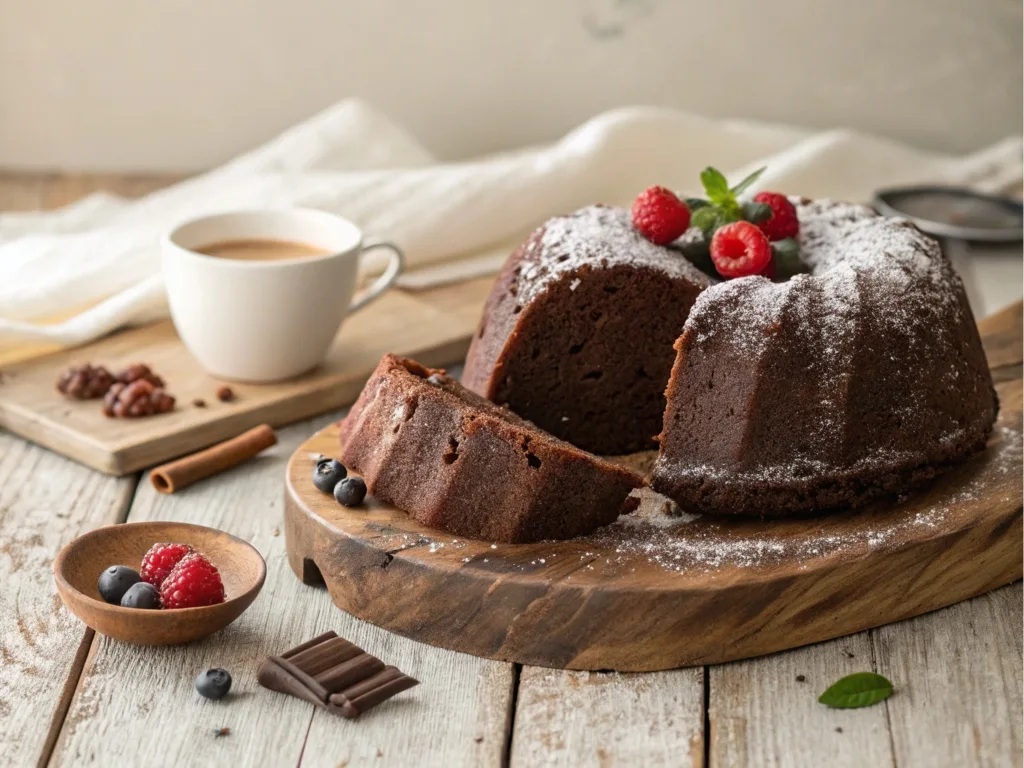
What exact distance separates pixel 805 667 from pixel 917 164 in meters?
3.30

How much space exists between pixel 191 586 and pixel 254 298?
1287 millimetres

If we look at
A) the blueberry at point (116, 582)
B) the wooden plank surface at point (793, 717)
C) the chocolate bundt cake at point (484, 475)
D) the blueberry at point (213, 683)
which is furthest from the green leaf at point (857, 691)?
the blueberry at point (116, 582)

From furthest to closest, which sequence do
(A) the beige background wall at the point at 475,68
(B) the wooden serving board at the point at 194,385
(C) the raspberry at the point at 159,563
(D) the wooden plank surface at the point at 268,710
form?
(A) the beige background wall at the point at 475,68 → (B) the wooden serving board at the point at 194,385 → (C) the raspberry at the point at 159,563 → (D) the wooden plank surface at the point at 268,710

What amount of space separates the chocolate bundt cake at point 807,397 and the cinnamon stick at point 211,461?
1.12 metres

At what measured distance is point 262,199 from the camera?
14.9 ft

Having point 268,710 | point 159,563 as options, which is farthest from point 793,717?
point 159,563

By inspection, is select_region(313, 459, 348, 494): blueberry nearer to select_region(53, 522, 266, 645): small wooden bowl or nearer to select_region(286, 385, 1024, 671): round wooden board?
select_region(286, 385, 1024, 671): round wooden board

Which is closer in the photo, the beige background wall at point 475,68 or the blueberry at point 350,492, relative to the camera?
the blueberry at point 350,492

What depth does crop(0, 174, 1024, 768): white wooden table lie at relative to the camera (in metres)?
2.33

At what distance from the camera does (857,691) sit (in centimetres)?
248

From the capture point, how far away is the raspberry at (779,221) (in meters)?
3.28

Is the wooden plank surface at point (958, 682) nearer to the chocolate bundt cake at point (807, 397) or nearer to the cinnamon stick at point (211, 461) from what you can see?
the chocolate bundt cake at point (807, 397)

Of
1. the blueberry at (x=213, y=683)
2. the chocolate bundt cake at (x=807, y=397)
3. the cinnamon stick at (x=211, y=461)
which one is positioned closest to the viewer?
the blueberry at (x=213, y=683)

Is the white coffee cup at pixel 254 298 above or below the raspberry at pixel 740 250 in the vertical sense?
below
